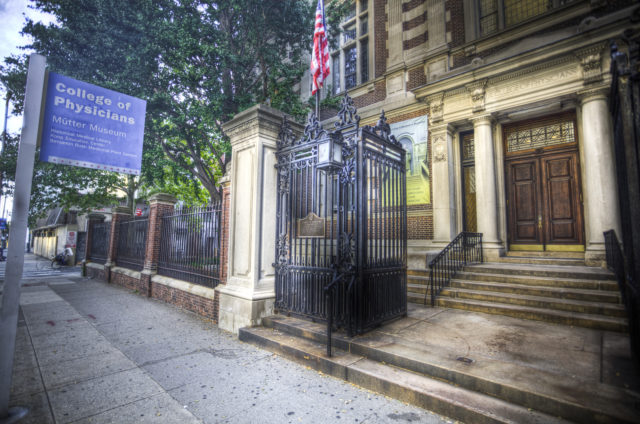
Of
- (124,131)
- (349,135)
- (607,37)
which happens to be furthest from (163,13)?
(607,37)

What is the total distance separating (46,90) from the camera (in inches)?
140

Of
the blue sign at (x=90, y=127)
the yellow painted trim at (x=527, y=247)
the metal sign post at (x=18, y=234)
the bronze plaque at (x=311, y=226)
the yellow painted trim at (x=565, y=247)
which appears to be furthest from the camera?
the yellow painted trim at (x=527, y=247)

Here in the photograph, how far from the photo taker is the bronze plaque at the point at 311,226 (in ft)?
16.2

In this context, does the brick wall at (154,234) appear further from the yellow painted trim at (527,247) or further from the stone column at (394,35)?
the yellow painted trim at (527,247)

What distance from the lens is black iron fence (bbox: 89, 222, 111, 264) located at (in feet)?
46.8

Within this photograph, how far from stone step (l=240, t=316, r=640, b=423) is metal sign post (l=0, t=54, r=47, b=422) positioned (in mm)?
2990

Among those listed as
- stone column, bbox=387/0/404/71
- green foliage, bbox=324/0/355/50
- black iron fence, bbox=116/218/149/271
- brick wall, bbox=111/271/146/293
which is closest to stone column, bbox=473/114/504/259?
stone column, bbox=387/0/404/71

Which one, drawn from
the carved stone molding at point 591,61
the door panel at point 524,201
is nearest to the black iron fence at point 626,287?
the door panel at point 524,201

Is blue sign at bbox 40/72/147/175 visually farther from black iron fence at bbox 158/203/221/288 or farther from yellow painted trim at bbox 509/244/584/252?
yellow painted trim at bbox 509/244/584/252

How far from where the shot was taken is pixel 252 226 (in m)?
5.78

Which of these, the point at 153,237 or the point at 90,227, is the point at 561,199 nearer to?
the point at 153,237

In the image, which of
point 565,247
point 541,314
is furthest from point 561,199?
point 541,314

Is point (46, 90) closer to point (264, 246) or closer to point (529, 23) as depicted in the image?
point (264, 246)

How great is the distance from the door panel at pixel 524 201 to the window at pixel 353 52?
719cm
